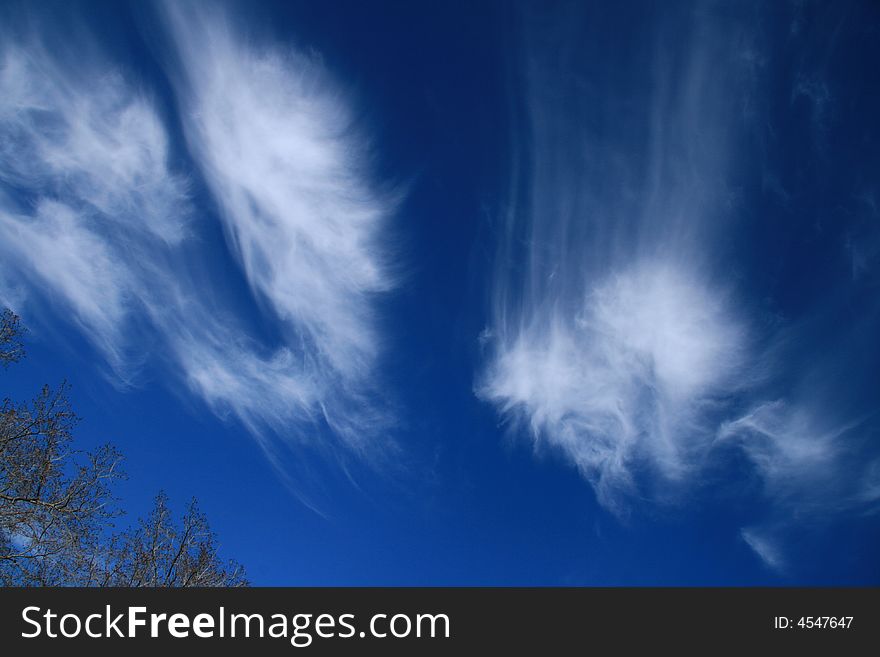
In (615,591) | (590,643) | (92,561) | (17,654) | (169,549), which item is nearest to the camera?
(17,654)

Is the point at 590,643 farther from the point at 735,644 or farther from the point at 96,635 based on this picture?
the point at 96,635

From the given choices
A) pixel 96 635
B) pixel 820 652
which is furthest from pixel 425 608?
pixel 820 652

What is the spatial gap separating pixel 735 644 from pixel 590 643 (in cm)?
568

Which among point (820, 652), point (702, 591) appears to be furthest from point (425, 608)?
point (820, 652)

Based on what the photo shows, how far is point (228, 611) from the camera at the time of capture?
13.9 m

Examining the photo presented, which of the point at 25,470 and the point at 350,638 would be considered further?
the point at 25,470

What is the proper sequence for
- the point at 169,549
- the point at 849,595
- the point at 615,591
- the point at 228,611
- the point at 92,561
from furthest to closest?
the point at 169,549, the point at 92,561, the point at 849,595, the point at 615,591, the point at 228,611

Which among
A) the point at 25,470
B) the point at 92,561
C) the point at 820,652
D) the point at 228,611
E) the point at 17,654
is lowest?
the point at 820,652

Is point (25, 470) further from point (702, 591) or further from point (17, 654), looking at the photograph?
point (702, 591)

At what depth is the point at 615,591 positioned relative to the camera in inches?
674

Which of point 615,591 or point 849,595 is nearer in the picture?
point 615,591

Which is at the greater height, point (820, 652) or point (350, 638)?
point (350, 638)

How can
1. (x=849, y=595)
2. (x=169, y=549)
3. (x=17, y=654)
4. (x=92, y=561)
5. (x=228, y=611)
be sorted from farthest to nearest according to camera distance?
1. (x=169, y=549)
2. (x=92, y=561)
3. (x=849, y=595)
4. (x=228, y=611)
5. (x=17, y=654)

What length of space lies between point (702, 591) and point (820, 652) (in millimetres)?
4777
